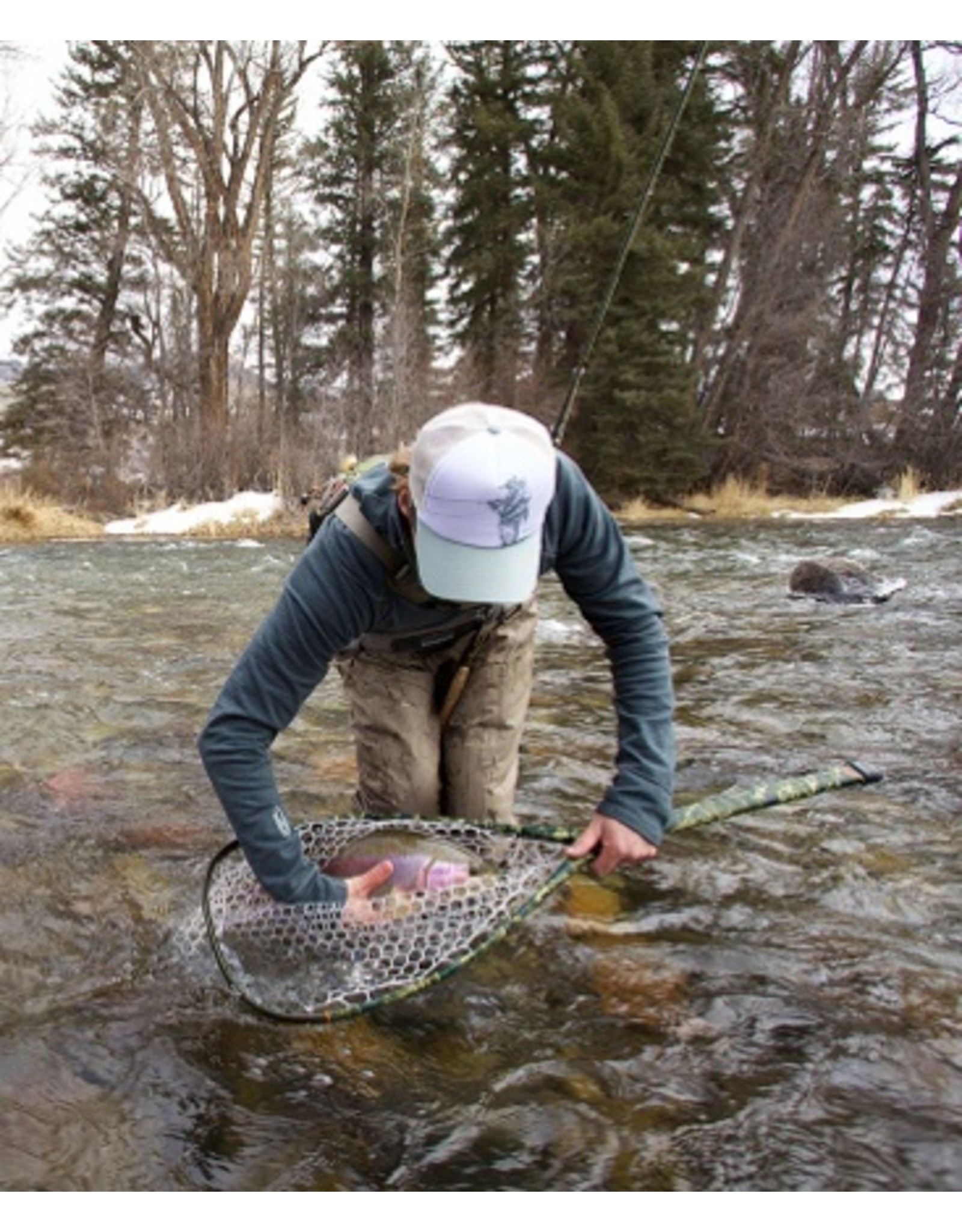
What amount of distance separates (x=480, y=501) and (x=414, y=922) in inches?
40.3

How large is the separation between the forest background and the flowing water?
14.6m

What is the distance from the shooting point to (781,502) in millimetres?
19875

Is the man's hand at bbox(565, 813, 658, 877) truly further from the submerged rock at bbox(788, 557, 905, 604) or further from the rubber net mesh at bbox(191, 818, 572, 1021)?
the submerged rock at bbox(788, 557, 905, 604)

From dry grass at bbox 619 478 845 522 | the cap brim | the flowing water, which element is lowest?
the flowing water

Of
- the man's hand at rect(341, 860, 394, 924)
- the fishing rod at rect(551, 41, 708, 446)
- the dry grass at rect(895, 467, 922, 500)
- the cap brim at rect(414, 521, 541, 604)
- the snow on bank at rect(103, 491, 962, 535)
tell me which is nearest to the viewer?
the cap brim at rect(414, 521, 541, 604)

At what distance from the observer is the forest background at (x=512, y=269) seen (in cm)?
1872

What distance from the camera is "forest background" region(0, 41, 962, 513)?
61.4ft

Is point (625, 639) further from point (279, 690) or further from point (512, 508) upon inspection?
point (279, 690)

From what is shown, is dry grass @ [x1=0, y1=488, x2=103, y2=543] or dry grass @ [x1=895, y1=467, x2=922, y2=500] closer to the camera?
dry grass @ [x1=0, y1=488, x2=103, y2=543]

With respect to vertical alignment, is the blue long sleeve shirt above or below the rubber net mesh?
above

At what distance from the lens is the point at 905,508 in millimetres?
18062

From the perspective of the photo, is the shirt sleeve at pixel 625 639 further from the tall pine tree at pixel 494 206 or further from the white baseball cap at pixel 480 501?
the tall pine tree at pixel 494 206

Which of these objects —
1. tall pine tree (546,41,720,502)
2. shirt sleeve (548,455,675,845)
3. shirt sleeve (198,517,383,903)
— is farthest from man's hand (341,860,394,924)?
tall pine tree (546,41,720,502)

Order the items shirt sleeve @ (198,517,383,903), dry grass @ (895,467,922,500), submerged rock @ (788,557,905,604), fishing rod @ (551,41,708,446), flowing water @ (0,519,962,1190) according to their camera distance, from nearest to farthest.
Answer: flowing water @ (0,519,962,1190) → shirt sleeve @ (198,517,383,903) → fishing rod @ (551,41,708,446) → submerged rock @ (788,557,905,604) → dry grass @ (895,467,922,500)
